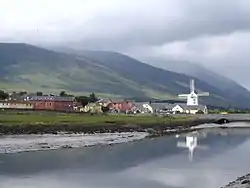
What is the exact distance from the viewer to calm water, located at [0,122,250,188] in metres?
35.0

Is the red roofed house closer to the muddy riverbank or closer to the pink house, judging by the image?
the pink house

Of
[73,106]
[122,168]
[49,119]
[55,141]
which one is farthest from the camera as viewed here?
[73,106]

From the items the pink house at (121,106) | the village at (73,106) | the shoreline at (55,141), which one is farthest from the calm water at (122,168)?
the pink house at (121,106)

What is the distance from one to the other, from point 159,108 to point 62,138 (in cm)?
13348

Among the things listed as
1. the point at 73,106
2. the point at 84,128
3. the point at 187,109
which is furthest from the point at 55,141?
the point at 187,109

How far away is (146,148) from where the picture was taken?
6194cm

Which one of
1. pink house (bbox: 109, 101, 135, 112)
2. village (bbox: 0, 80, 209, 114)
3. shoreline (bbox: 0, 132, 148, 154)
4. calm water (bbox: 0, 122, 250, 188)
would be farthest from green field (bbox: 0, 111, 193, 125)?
pink house (bbox: 109, 101, 135, 112)

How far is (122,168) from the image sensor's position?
1688 inches

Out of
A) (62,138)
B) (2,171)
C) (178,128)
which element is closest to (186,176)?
(2,171)

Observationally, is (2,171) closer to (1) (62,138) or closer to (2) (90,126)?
Answer: (1) (62,138)

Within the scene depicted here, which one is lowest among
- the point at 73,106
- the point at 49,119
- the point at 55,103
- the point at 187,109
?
the point at 49,119

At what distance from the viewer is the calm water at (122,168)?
3500 cm

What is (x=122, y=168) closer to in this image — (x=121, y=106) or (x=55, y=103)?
(x=55, y=103)

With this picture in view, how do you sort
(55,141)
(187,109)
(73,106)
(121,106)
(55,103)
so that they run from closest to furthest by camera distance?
(55,141), (55,103), (73,106), (121,106), (187,109)
